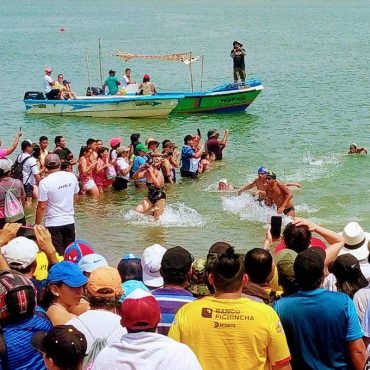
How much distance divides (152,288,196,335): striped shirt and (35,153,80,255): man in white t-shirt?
170 inches

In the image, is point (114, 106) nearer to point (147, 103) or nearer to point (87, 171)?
point (147, 103)

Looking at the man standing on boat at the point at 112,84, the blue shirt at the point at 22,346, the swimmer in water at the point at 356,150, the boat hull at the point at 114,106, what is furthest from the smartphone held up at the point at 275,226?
the man standing on boat at the point at 112,84

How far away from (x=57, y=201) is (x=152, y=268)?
307cm

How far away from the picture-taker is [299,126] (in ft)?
88.3

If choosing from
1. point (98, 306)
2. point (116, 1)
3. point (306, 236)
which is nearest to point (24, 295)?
point (98, 306)

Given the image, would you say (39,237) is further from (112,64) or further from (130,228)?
(112,64)

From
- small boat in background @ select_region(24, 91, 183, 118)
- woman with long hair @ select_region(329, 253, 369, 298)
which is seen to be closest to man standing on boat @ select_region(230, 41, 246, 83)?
small boat in background @ select_region(24, 91, 183, 118)

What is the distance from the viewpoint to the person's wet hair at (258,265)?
5875 millimetres

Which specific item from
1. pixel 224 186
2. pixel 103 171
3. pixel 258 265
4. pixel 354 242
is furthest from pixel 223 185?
pixel 258 265

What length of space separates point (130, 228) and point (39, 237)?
287 inches

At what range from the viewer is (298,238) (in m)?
6.90

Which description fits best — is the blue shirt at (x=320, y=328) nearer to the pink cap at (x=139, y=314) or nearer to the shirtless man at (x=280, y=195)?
the pink cap at (x=139, y=314)

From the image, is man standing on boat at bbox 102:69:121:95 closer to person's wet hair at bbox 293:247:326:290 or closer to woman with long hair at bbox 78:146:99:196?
woman with long hair at bbox 78:146:99:196

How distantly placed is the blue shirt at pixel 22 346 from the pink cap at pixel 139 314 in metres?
0.83
